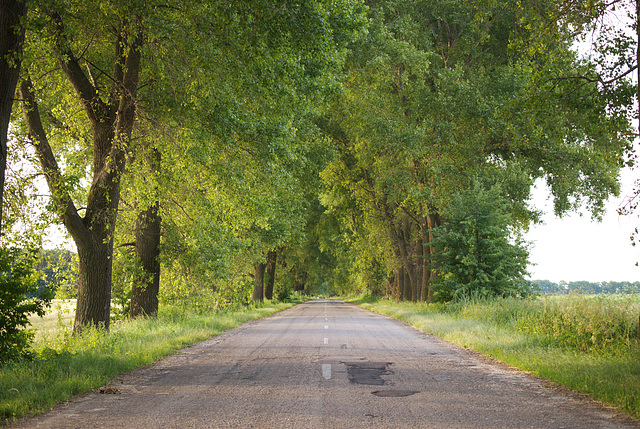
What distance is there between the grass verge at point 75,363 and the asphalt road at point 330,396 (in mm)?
310

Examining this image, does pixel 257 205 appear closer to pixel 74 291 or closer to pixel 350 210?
pixel 74 291

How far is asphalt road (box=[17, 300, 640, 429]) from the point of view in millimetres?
5574

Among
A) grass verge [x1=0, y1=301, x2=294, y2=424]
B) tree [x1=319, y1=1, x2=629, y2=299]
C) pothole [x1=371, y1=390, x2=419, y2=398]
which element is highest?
tree [x1=319, y1=1, x2=629, y2=299]

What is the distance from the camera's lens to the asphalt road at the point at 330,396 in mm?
5574

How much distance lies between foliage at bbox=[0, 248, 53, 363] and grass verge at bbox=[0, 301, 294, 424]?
1.17 ft

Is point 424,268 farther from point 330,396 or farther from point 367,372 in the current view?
point 330,396

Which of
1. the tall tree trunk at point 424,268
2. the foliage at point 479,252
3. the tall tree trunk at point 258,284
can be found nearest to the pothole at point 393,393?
the foliage at point 479,252

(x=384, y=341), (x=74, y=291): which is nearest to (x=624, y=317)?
(x=384, y=341)

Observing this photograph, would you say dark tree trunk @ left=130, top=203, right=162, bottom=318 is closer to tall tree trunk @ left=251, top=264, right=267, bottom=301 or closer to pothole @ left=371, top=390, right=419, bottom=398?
pothole @ left=371, top=390, right=419, bottom=398

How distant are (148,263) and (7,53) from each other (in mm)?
9910

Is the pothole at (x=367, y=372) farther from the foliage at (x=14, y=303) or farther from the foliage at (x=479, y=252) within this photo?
the foliage at (x=479, y=252)

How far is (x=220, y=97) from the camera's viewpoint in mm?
10633

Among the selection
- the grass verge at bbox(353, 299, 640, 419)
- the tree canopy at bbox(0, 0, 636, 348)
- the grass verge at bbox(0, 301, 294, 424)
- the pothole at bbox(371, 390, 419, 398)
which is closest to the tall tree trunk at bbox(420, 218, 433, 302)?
the tree canopy at bbox(0, 0, 636, 348)

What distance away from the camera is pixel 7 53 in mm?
7621
